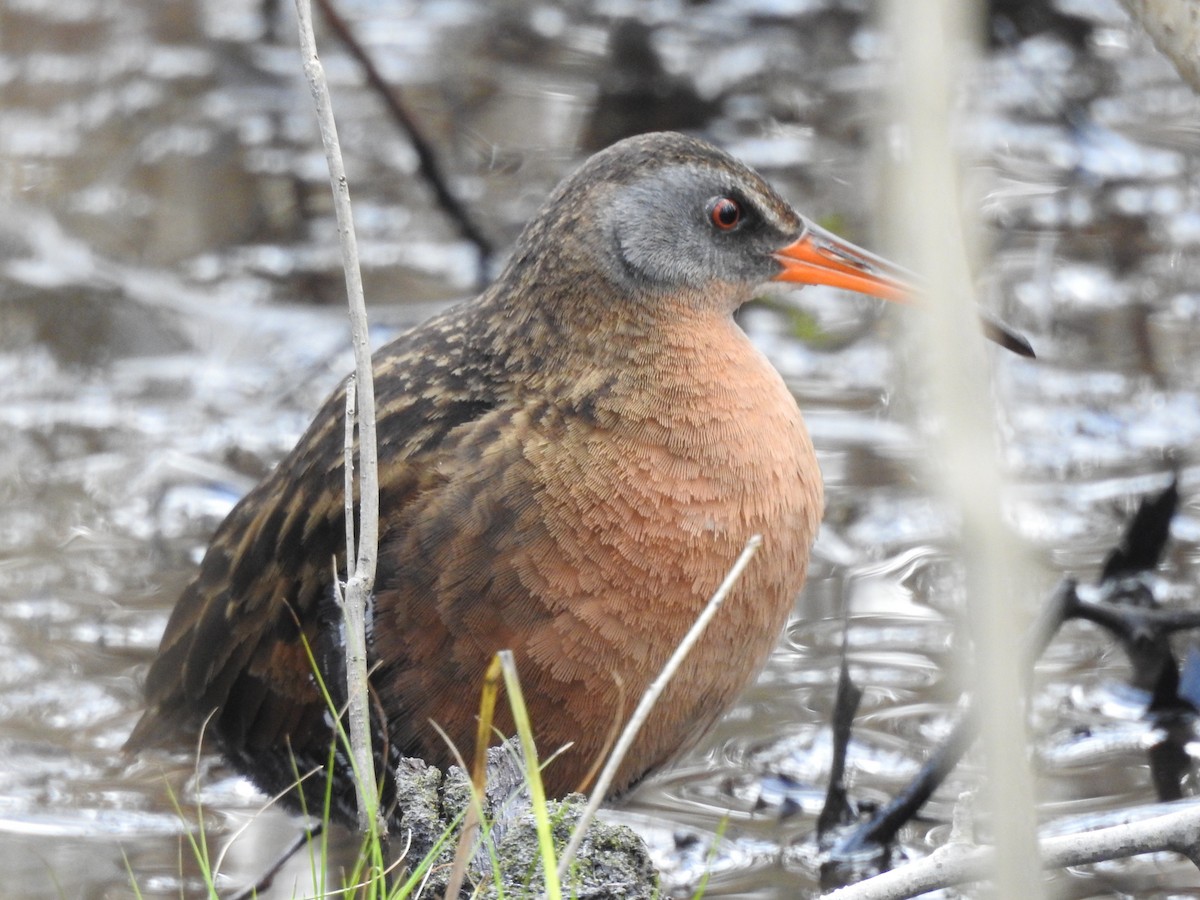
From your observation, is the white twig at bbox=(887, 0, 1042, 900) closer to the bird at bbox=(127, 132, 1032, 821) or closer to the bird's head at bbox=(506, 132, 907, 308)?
the bird at bbox=(127, 132, 1032, 821)

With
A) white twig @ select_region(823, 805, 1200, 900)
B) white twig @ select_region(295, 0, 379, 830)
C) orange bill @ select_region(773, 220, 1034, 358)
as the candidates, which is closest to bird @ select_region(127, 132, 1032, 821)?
orange bill @ select_region(773, 220, 1034, 358)

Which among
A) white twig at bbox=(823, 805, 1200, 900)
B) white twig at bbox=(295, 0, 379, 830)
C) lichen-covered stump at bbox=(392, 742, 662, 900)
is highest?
white twig at bbox=(295, 0, 379, 830)

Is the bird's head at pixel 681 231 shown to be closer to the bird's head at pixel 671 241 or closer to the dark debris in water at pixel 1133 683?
the bird's head at pixel 671 241

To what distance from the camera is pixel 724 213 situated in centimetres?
369

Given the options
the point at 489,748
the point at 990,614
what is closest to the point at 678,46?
the point at 489,748

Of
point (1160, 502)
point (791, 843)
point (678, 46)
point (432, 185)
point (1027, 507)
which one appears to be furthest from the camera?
point (678, 46)

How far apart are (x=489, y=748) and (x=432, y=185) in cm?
369

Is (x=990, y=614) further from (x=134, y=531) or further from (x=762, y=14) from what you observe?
(x=762, y=14)

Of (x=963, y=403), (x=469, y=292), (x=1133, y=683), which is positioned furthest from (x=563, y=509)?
(x=469, y=292)

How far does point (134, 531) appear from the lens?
5121 mm

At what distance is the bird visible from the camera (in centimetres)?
325

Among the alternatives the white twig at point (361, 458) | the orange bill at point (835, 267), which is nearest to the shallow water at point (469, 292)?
the orange bill at point (835, 267)

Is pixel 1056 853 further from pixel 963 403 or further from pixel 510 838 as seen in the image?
pixel 963 403

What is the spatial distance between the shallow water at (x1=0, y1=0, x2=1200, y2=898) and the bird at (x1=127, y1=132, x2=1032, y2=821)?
405 mm
